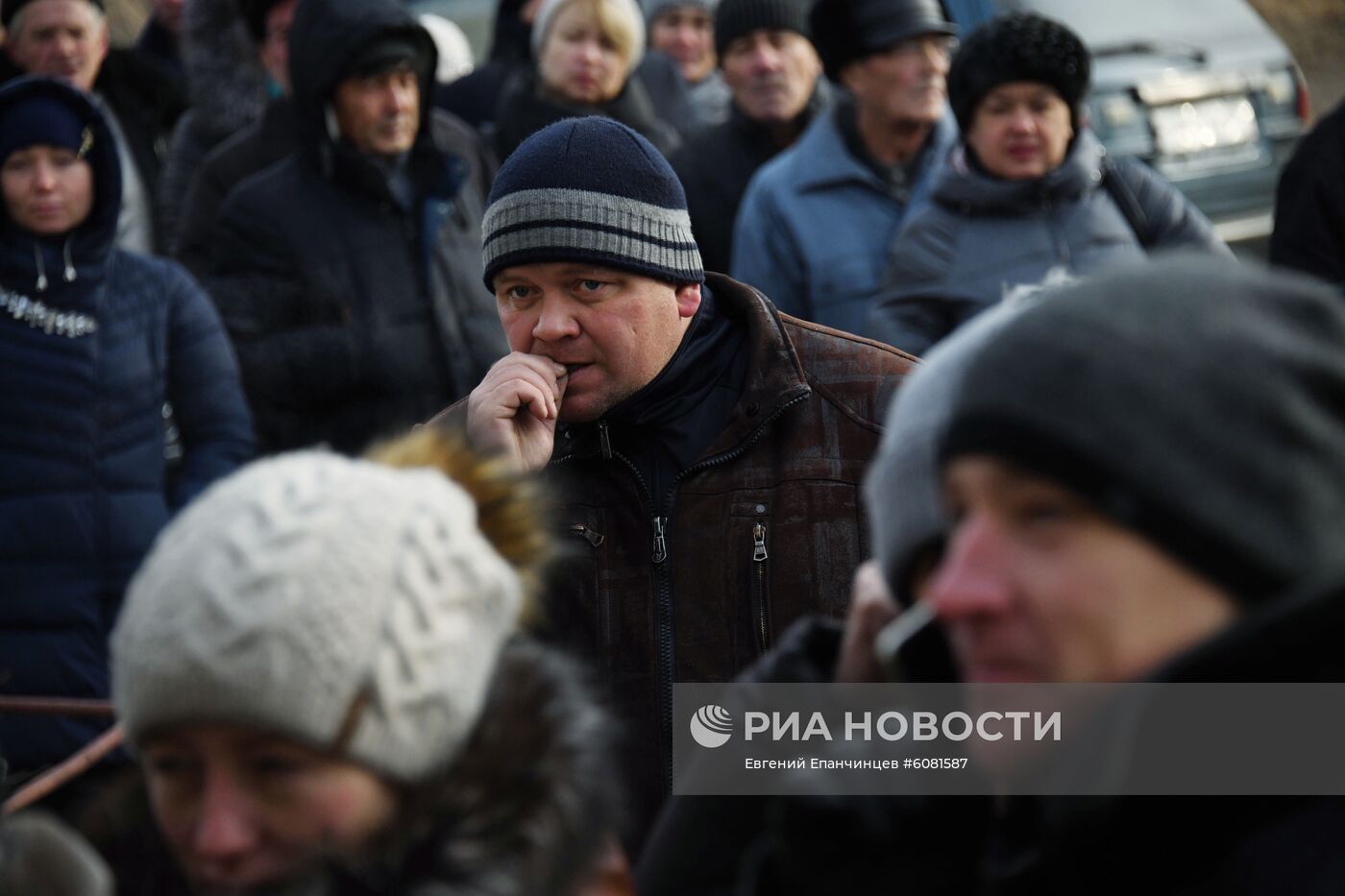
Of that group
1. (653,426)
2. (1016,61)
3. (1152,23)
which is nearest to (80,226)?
(653,426)

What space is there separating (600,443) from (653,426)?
10cm

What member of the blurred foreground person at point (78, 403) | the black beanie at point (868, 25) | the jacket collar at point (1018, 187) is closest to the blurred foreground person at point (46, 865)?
the blurred foreground person at point (78, 403)

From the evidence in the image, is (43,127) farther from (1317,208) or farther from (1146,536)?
(1146,536)

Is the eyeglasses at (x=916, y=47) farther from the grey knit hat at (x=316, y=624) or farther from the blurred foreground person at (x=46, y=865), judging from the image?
the blurred foreground person at (x=46, y=865)

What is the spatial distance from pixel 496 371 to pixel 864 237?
2567mm

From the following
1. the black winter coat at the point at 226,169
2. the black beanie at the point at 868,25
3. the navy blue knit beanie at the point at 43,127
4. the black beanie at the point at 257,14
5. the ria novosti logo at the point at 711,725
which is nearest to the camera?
the ria novosti logo at the point at 711,725

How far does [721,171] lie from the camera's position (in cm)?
667

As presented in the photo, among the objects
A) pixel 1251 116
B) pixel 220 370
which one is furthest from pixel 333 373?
pixel 1251 116

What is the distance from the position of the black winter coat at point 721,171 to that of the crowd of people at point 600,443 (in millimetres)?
19

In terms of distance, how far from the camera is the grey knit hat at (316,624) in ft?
6.57

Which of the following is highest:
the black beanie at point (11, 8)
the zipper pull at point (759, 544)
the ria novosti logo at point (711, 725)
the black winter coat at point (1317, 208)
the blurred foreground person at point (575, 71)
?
the black beanie at point (11, 8)

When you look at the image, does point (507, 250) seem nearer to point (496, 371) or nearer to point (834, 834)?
point (496, 371)

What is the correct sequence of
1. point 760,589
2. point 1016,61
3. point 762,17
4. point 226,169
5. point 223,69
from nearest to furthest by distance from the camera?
point 760,589, point 1016,61, point 226,169, point 762,17, point 223,69

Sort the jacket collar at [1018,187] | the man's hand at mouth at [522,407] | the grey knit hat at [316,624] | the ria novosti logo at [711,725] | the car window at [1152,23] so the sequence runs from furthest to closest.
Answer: the car window at [1152,23] → the jacket collar at [1018,187] → the man's hand at mouth at [522,407] → the ria novosti logo at [711,725] → the grey knit hat at [316,624]
